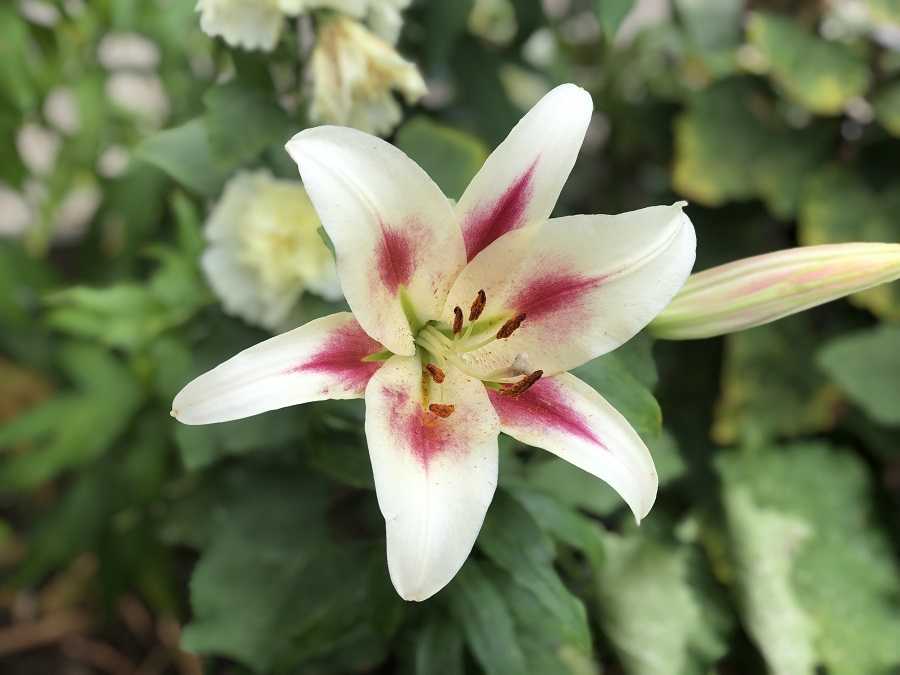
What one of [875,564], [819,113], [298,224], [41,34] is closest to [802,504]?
[875,564]

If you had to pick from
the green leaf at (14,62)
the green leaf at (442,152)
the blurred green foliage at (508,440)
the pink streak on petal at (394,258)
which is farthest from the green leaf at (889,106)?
the green leaf at (14,62)

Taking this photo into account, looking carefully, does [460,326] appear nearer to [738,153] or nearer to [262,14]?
[262,14]

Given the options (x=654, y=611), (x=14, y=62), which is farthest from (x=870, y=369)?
(x=14, y=62)

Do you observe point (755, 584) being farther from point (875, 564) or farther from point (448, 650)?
point (448, 650)

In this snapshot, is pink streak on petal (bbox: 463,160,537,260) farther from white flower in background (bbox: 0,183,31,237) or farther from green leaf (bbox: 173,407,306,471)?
white flower in background (bbox: 0,183,31,237)

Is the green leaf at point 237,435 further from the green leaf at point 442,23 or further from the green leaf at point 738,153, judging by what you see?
the green leaf at point 738,153
